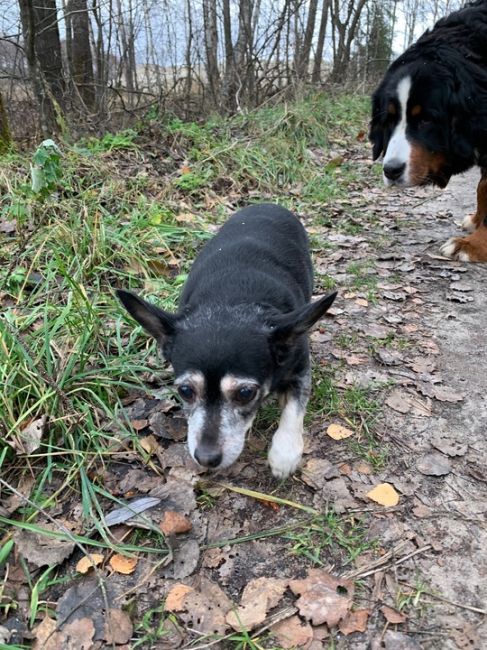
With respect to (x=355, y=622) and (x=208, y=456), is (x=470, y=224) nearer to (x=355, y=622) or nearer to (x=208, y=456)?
(x=208, y=456)

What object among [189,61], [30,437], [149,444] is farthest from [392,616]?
[189,61]

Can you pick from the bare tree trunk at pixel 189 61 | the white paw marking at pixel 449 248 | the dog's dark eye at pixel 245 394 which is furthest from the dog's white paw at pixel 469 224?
the bare tree trunk at pixel 189 61

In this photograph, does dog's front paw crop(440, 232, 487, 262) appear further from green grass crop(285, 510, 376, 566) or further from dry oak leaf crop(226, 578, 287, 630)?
dry oak leaf crop(226, 578, 287, 630)

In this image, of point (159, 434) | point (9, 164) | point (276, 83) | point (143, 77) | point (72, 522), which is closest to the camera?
point (72, 522)

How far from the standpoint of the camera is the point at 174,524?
2.31 meters

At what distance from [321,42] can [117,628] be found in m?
14.1

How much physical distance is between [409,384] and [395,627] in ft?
5.23

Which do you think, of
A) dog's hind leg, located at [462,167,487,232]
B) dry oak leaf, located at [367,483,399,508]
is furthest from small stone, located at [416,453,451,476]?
dog's hind leg, located at [462,167,487,232]

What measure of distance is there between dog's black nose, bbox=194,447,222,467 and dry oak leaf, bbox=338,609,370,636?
79 cm

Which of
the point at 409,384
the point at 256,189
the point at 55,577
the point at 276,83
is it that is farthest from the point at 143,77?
the point at 55,577

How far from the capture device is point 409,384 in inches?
127

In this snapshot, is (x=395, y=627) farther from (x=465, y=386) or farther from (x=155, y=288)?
(x=155, y=288)

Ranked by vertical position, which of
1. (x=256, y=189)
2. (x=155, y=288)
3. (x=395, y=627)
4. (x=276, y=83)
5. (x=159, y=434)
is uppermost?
(x=276, y=83)

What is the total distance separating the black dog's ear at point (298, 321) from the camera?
7.38ft
